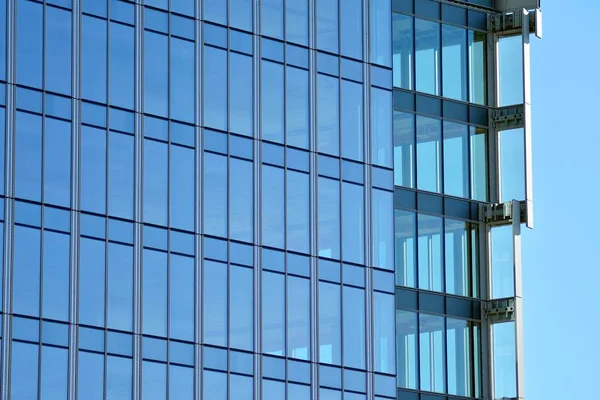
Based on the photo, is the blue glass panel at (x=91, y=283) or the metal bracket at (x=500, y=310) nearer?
the blue glass panel at (x=91, y=283)

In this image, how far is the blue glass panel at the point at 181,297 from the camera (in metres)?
49.6

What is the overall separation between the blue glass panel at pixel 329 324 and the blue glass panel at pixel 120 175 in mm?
7327

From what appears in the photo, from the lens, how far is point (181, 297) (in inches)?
1964

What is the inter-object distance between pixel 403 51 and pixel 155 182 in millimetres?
12384

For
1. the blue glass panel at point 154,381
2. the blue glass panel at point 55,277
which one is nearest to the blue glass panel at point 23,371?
the blue glass panel at point 55,277

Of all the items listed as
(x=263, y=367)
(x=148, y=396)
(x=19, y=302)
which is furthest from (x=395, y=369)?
(x=19, y=302)

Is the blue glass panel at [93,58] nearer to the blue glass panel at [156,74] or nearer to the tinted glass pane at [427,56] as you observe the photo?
the blue glass panel at [156,74]

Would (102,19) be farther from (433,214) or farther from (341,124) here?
(433,214)

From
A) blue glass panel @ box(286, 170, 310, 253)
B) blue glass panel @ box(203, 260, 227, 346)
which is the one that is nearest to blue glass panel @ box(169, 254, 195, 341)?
blue glass panel @ box(203, 260, 227, 346)

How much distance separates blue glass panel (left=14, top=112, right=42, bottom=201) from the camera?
4675 centimetres

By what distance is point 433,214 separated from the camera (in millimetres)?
58656

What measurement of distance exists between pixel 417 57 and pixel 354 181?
6.12 metres

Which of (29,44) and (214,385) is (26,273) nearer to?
(29,44)

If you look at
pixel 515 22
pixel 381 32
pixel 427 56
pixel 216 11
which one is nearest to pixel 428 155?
pixel 427 56
